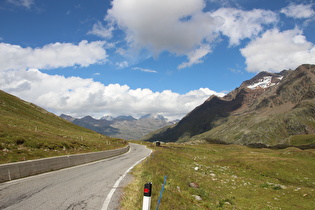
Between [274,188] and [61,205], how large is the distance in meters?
19.3

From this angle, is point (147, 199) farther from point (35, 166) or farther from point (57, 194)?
point (35, 166)

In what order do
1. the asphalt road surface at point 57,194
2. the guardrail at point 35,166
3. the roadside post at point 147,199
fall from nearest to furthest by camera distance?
1. the roadside post at point 147,199
2. the asphalt road surface at point 57,194
3. the guardrail at point 35,166

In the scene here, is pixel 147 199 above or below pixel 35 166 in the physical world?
above

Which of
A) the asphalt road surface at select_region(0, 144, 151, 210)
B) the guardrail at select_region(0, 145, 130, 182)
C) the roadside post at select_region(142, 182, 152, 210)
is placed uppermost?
the roadside post at select_region(142, 182, 152, 210)

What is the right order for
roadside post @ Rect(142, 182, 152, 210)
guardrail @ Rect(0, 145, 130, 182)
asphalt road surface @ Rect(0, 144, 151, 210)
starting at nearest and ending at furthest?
roadside post @ Rect(142, 182, 152, 210) → asphalt road surface @ Rect(0, 144, 151, 210) → guardrail @ Rect(0, 145, 130, 182)

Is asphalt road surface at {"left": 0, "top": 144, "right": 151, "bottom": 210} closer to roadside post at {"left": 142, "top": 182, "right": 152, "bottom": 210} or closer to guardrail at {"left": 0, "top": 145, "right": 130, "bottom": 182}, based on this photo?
guardrail at {"left": 0, "top": 145, "right": 130, "bottom": 182}

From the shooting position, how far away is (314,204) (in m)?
14.4

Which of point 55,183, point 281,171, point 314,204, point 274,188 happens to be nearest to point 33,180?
point 55,183

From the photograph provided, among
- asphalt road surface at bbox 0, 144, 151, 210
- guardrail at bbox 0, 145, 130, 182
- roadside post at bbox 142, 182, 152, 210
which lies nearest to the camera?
roadside post at bbox 142, 182, 152, 210

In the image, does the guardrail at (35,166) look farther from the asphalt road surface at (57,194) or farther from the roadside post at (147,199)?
the roadside post at (147,199)

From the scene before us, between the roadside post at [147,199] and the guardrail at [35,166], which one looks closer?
the roadside post at [147,199]

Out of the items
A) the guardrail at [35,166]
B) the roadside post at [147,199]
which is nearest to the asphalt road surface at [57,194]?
the guardrail at [35,166]

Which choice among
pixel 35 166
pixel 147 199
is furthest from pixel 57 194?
pixel 35 166

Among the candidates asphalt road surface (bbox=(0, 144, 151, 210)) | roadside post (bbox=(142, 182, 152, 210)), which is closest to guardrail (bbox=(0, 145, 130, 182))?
asphalt road surface (bbox=(0, 144, 151, 210))
